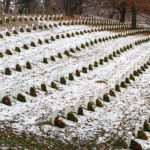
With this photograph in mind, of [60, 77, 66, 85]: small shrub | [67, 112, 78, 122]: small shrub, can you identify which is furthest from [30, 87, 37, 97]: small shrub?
[60, 77, 66, 85]: small shrub

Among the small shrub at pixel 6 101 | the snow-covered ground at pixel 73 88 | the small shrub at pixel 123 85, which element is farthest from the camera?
the small shrub at pixel 123 85

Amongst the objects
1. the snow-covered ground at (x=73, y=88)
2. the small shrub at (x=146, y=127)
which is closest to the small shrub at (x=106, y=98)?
the snow-covered ground at (x=73, y=88)

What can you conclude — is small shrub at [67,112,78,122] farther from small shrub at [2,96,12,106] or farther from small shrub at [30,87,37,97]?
small shrub at [30,87,37,97]

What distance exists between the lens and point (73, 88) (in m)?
18.1

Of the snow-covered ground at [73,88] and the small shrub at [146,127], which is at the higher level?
the snow-covered ground at [73,88]

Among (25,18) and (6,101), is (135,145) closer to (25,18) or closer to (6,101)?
(6,101)

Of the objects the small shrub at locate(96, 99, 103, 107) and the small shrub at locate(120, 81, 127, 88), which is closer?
the small shrub at locate(96, 99, 103, 107)

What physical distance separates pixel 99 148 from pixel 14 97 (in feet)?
13.4

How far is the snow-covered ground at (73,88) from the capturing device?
13836mm

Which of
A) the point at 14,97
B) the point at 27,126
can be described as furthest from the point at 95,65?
the point at 27,126

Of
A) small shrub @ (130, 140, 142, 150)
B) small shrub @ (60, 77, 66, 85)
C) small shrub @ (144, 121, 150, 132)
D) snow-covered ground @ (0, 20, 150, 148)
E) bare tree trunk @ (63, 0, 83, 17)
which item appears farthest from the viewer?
bare tree trunk @ (63, 0, 83, 17)

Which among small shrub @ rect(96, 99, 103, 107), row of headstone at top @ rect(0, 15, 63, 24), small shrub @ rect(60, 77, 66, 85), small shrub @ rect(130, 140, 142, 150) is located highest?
row of headstone at top @ rect(0, 15, 63, 24)

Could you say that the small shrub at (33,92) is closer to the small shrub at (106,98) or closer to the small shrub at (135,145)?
the small shrub at (106,98)

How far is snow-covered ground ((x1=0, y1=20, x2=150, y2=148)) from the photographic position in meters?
13.8
